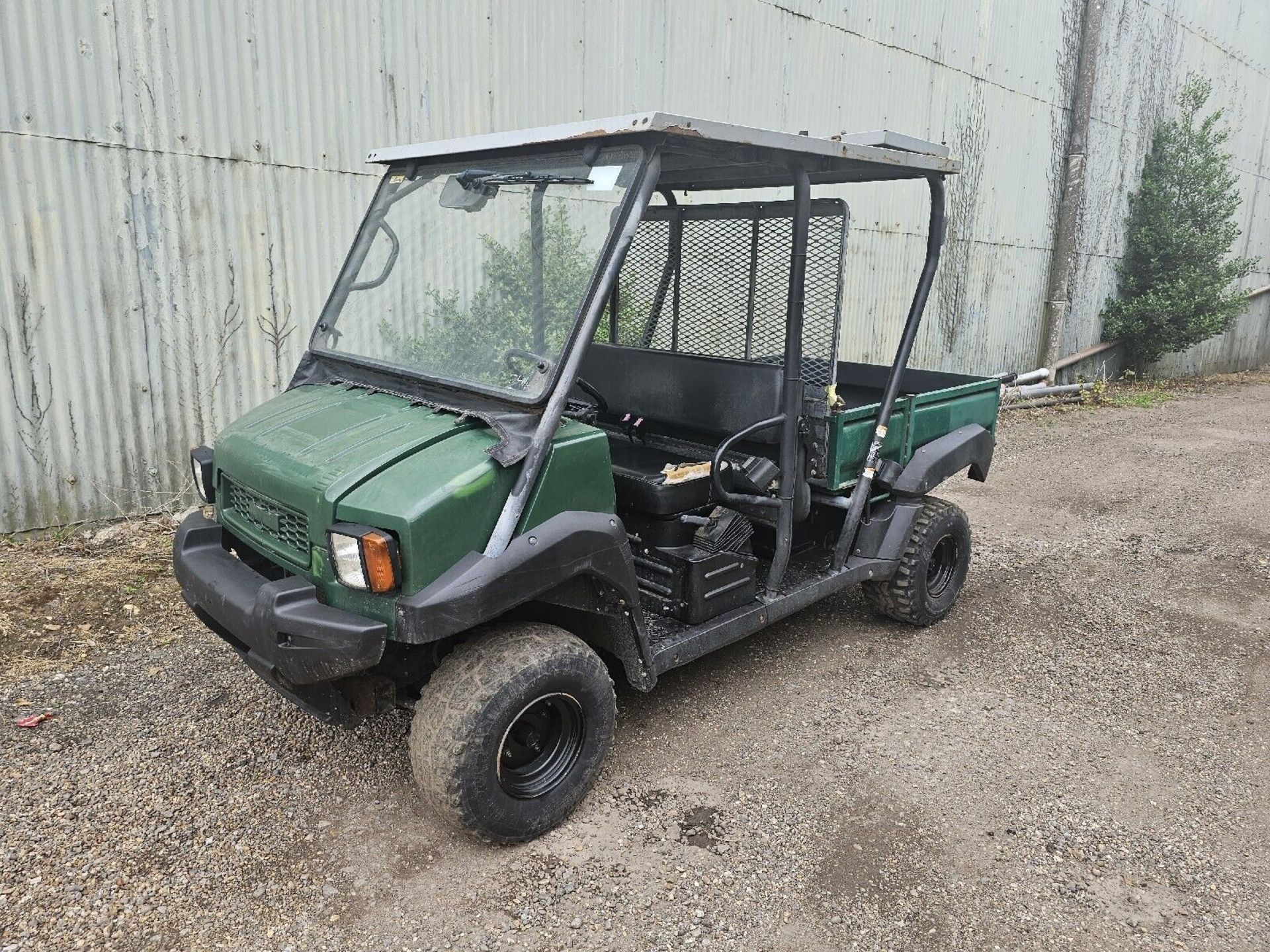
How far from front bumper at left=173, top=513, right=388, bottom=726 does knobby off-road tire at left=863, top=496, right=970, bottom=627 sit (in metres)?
2.68

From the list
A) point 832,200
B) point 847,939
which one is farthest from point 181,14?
point 847,939

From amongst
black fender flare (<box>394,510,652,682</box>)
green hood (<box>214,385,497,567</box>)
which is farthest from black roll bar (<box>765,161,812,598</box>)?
green hood (<box>214,385,497,567</box>)

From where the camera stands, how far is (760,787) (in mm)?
3248

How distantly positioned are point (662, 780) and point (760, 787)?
0.35m

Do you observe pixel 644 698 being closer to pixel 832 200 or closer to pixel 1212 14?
A: pixel 832 200

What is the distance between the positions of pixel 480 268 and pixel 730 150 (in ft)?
3.18

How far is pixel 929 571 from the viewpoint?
15.2 feet

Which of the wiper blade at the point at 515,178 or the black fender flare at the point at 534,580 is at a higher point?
the wiper blade at the point at 515,178

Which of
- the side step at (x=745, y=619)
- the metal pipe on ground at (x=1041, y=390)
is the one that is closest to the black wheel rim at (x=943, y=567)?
the side step at (x=745, y=619)

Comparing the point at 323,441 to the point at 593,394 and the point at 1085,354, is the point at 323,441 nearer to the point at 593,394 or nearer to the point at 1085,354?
the point at 593,394

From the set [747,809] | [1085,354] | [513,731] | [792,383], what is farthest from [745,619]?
[1085,354]

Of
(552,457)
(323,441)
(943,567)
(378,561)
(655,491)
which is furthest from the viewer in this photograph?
(943,567)

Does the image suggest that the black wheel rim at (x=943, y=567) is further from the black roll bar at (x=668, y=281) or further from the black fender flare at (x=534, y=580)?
the black fender flare at (x=534, y=580)

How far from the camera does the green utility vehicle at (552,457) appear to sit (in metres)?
2.64
